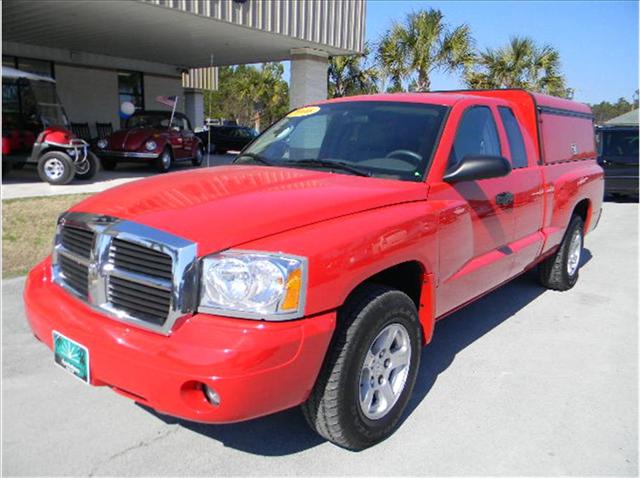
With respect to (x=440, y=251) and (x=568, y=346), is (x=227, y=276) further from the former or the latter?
(x=568, y=346)

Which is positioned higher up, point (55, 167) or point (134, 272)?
point (134, 272)

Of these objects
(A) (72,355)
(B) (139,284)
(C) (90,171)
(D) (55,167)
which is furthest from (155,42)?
(B) (139,284)

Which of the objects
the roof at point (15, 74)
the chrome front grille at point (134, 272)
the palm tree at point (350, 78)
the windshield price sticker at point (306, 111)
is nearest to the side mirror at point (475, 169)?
the windshield price sticker at point (306, 111)

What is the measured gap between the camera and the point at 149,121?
15320mm

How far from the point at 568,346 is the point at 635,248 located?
503 centimetres

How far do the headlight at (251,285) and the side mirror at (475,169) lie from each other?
143cm

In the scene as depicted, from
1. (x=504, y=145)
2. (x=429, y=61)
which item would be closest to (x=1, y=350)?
(x=504, y=145)

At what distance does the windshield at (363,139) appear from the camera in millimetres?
3401

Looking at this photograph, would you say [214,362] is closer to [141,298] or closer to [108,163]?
[141,298]

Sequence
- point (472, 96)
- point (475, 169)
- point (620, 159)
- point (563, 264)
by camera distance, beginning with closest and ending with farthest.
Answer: point (475, 169), point (472, 96), point (563, 264), point (620, 159)

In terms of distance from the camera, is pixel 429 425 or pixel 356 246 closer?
pixel 356 246

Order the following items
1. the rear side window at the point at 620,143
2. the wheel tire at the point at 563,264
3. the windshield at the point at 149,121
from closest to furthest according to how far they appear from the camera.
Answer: the wheel tire at the point at 563,264
the rear side window at the point at 620,143
the windshield at the point at 149,121

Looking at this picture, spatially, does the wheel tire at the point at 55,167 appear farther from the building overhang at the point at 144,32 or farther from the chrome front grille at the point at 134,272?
the chrome front grille at the point at 134,272

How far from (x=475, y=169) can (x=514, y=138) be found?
141cm
